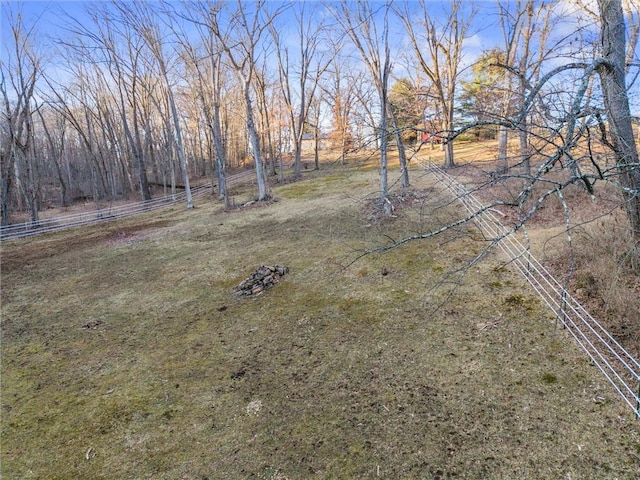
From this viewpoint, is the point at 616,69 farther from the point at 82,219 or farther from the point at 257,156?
the point at 82,219

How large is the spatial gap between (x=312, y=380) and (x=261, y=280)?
11.7 ft

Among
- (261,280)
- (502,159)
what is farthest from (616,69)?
(261,280)

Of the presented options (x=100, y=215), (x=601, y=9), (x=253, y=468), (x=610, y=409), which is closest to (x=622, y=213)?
(x=601, y=9)

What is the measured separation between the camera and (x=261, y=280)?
793cm

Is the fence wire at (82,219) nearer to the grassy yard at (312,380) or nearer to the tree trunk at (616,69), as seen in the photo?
the grassy yard at (312,380)

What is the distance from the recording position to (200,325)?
21.5ft

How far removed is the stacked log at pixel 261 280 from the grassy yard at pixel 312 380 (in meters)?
0.23

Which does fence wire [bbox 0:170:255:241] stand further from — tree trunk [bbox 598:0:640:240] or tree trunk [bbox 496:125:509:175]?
tree trunk [bbox 598:0:640:240]

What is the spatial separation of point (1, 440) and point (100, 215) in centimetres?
1657

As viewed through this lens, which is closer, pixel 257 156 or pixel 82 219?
pixel 257 156

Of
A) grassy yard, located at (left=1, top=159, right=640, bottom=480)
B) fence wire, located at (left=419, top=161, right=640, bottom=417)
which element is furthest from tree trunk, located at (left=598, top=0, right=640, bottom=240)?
grassy yard, located at (left=1, top=159, right=640, bottom=480)

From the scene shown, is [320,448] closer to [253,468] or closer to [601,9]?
[253,468]

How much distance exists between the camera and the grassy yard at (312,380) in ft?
11.4

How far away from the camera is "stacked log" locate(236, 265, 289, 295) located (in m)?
7.65
